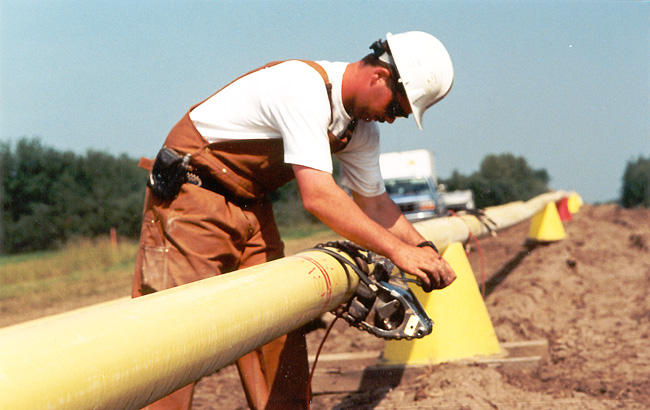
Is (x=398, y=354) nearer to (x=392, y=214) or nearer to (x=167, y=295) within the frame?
(x=392, y=214)

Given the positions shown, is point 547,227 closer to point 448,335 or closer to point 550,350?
point 550,350

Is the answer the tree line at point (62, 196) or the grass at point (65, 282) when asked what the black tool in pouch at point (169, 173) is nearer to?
the grass at point (65, 282)

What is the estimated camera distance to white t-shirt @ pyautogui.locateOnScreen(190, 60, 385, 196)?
2398 mm

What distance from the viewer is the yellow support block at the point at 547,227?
11281 mm

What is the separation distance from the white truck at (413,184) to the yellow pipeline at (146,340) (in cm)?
1787

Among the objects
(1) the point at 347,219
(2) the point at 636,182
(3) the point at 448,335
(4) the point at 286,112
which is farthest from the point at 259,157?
(2) the point at 636,182

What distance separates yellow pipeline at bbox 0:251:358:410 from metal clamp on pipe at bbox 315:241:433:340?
463 millimetres

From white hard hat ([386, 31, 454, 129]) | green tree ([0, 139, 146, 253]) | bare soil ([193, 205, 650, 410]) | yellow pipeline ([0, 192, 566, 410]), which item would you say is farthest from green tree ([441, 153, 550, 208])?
yellow pipeline ([0, 192, 566, 410])

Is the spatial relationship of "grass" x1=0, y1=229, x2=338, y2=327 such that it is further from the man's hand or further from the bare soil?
the man's hand

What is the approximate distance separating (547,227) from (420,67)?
9.44m

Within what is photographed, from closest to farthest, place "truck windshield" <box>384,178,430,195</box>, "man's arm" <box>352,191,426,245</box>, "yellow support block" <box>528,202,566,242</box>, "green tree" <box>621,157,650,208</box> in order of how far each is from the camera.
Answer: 1. "man's arm" <box>352,191,426,245</box>
2. "yellow support block" <box>528,202,566,242</box>
3. "truck windshield" <box>384,178,430,195</box>
4. "green tree" <box>621,157,650,208</box>

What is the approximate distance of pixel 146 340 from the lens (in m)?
1.31

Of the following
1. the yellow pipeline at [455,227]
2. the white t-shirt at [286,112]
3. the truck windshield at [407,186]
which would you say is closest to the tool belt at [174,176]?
the white t-shirt at [286,112]

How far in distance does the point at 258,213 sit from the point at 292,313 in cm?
102
